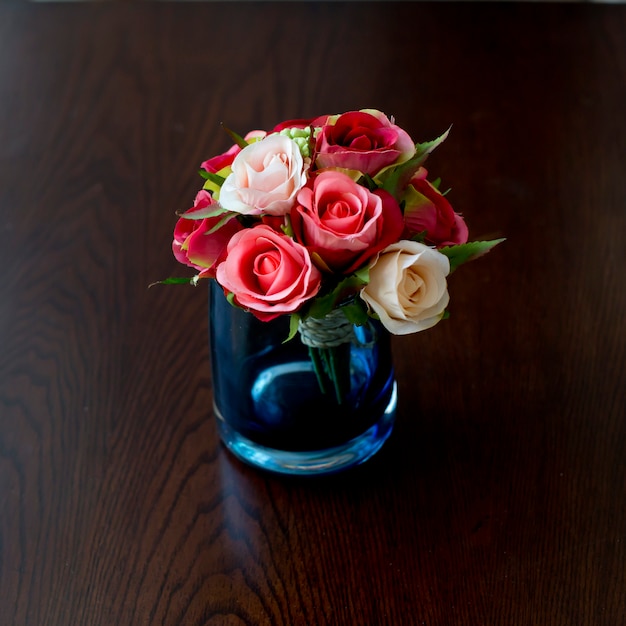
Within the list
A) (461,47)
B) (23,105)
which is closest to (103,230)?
(23,105)

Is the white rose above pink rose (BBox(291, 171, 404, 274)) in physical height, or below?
above

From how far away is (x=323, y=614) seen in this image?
57 cm

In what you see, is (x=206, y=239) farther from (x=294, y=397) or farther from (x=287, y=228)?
(x=294, y=397)

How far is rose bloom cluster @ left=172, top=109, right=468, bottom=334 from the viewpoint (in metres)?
0.48

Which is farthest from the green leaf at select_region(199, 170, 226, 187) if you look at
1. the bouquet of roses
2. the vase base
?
the vase base

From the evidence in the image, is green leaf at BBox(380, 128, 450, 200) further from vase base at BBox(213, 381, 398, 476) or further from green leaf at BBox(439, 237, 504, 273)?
vase base at BBox(213, 381, 398, 476)

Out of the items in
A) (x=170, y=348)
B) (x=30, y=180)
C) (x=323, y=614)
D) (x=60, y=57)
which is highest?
(x=60, y=57)

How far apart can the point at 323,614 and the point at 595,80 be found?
76 centimetres

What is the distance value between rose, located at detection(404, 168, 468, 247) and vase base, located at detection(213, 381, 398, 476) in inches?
7.2

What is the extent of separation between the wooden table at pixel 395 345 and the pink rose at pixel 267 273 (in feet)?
0.68

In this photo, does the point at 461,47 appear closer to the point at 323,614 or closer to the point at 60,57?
the point at 60,57

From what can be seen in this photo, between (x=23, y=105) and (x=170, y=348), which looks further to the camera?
(x=23, y=105)

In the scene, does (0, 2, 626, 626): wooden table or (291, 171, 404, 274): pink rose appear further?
(0, 2, 626, 626): wooden table

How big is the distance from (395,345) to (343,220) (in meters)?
0.29
